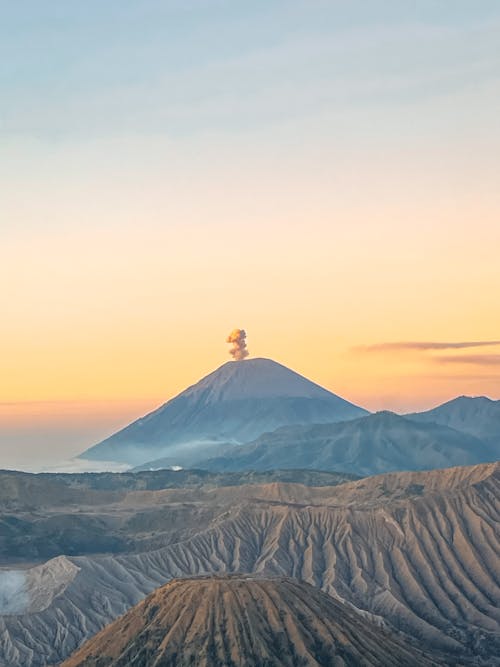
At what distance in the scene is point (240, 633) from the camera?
15138 centimetres

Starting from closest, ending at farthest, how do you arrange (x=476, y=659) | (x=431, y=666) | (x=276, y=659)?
(x=276, y=659) < (x=431, y=666) < (x=476, y=659)

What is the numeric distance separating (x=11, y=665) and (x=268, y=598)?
53.2 metres

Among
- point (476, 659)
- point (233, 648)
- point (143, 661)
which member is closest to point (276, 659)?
point (233, 648)

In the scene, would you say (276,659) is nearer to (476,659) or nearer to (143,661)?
(143,661)

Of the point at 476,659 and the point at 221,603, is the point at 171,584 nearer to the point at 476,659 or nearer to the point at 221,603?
the point at 221,603

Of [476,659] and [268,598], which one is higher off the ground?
[268,598]

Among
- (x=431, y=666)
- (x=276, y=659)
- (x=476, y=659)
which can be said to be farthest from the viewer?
(x=476, y=659)

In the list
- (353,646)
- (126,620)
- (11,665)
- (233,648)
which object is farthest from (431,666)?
(11,665)

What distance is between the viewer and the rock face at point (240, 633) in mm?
149125

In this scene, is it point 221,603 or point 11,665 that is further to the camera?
point 11,665

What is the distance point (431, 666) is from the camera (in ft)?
522

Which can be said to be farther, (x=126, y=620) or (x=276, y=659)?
(x=126, y=620)

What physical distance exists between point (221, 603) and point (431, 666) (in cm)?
2464

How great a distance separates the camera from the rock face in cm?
14912
